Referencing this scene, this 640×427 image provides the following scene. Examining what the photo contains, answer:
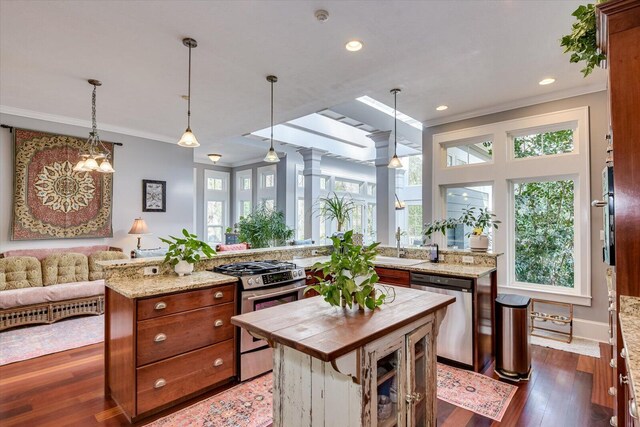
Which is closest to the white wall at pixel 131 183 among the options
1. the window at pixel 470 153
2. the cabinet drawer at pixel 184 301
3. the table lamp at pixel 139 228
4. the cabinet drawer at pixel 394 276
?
the table lamp at pixel 139 228

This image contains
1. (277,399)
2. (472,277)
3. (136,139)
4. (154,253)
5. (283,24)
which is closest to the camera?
(277,399)

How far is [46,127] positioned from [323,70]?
425 cm

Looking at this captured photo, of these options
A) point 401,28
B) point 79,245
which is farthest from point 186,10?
point 79,245

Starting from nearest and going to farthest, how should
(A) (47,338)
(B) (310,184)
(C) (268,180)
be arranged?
(A) (47,338) < (B) (310,184) < (C) (268,180)

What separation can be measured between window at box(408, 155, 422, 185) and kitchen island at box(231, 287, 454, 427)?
8222 millimetres

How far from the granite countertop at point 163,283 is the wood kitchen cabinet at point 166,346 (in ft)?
0.15

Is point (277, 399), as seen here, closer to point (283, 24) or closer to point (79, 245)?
point (283, 24)

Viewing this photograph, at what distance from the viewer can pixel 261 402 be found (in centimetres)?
246

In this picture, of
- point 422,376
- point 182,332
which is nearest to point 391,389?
point 422,376

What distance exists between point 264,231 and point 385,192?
2716 millimetres

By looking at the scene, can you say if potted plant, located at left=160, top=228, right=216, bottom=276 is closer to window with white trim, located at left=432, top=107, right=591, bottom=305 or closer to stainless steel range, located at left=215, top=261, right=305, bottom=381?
stainless steel range, located at left=215, top=261, right=305, bottom=381

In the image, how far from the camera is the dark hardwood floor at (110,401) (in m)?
2.25

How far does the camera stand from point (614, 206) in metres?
1.51

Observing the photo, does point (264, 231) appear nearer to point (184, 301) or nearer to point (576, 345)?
point (184, 301)
